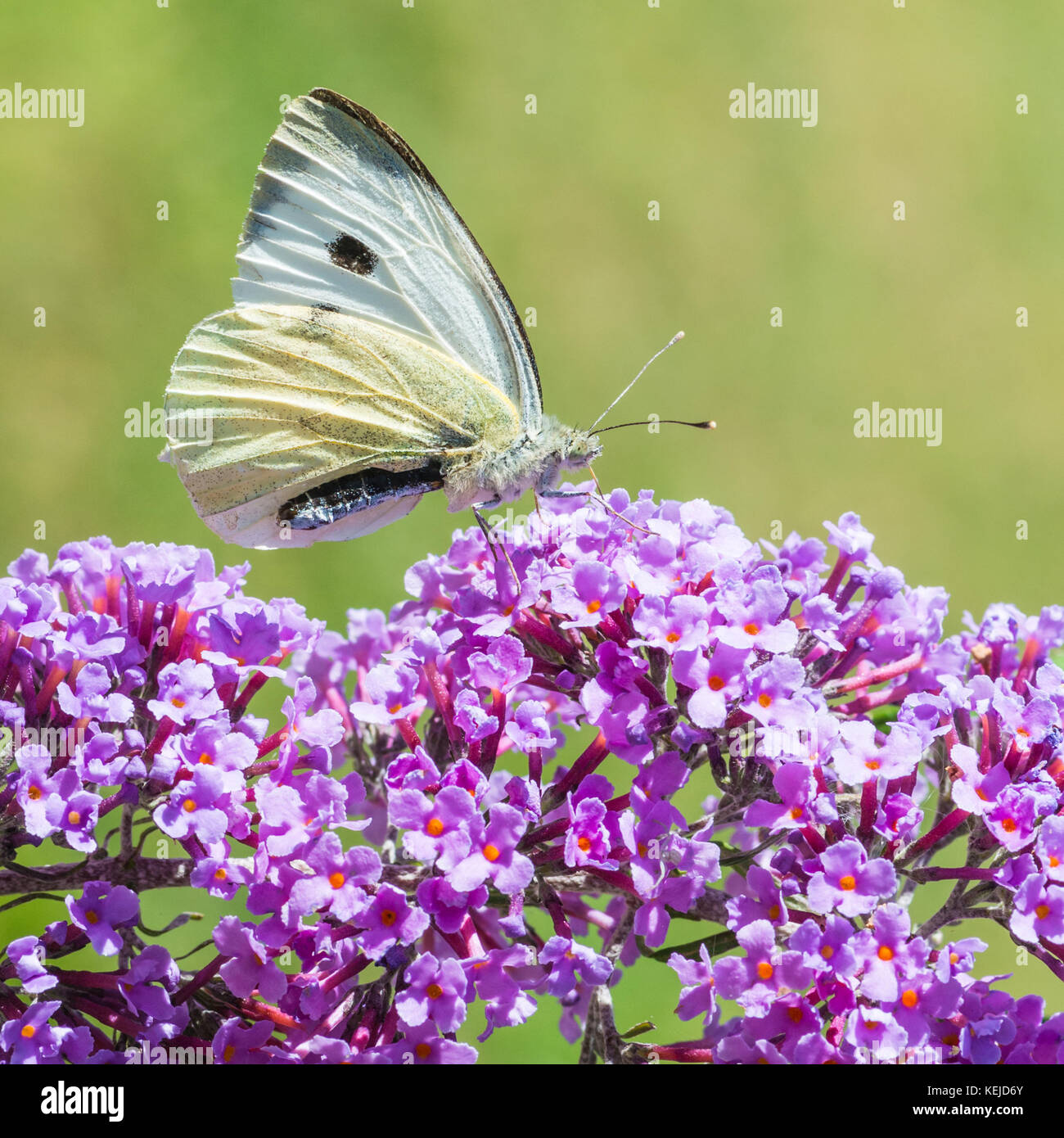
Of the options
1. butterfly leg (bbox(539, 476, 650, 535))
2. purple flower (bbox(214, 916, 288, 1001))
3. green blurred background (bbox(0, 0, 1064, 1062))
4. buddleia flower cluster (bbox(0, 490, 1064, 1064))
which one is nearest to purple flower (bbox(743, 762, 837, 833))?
buddleia flower cluster (bbox(0, 490, 1064, 1064))

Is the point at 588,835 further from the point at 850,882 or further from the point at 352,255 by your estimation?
the point at 352,255

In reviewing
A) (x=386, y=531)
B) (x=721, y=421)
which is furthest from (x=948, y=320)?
(x=386, y=531)

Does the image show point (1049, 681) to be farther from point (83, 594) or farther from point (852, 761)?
point (83, 594)

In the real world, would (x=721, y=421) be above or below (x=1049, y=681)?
above

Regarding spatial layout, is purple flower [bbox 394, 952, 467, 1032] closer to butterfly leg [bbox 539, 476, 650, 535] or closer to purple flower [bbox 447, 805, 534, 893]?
purple flower [bbox 447, 805, 534, 893]

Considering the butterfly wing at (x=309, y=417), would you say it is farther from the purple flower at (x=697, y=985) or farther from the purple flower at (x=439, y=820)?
the purple flower at (x=697, y=985)

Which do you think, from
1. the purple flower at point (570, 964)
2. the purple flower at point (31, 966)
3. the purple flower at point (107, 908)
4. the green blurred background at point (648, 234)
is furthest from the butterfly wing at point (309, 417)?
the green blurred background at point (648, 234)
